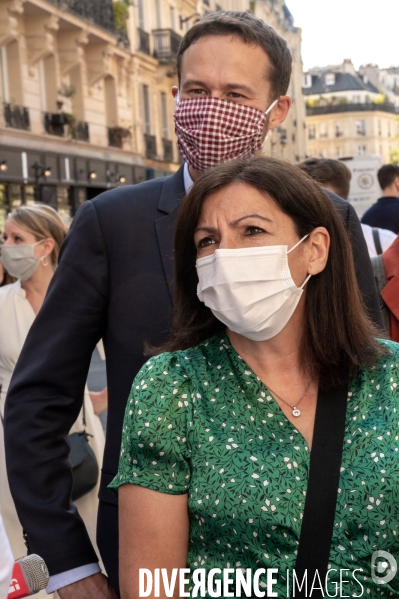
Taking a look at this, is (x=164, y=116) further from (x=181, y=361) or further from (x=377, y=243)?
(x=181, y=361)

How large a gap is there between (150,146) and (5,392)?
27.1 m

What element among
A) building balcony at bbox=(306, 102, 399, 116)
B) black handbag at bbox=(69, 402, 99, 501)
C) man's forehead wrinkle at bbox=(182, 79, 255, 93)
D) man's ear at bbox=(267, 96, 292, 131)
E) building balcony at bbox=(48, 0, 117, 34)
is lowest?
black handbag at bbox=(69, 402, 99, 501)

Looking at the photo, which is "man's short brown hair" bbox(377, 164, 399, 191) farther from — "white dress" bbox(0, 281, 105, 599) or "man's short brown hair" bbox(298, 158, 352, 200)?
"white dress" bbox(0, 281, 105, 599)

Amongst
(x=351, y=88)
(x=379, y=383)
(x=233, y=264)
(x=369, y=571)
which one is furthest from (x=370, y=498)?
(x=351, y=88)

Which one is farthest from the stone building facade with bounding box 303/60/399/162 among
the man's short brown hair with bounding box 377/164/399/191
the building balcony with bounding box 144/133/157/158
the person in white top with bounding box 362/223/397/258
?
the person in white top with bounding box 362/223/397/258

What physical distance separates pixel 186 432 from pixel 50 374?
0.59 meters

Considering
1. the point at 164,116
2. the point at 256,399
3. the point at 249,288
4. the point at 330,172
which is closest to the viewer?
the point at 256,399

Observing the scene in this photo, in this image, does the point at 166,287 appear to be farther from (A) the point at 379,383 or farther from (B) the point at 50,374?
(A) the point at 379,383

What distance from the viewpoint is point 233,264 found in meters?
2.52

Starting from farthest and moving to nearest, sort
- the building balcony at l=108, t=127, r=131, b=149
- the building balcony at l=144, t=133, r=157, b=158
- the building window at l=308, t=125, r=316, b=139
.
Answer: the building window at l=308, t=125, r=316, b=139 → the building balcony at l=144, t=133, r=157, b=158 → the building balcony at l=108, t=127, r=131, b=149

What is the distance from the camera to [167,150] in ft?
111

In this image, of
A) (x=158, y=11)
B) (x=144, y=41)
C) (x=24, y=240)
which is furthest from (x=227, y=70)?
(x=158, y=11)

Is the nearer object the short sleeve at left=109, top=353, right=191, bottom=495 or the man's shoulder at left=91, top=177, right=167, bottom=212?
the short sleeve at left=109, top=353, right=191, bottom=495

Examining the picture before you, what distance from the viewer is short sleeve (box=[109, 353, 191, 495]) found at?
233cm
